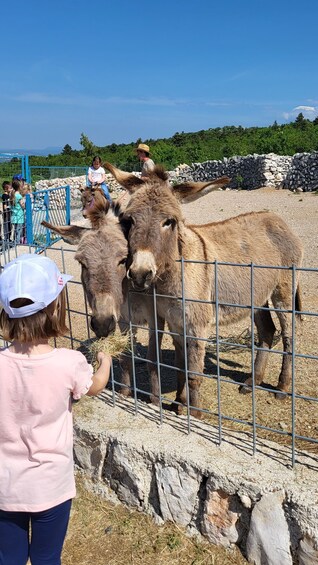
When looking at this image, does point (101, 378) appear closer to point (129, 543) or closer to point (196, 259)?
point (129, 543)

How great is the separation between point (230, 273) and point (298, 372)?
140 cm

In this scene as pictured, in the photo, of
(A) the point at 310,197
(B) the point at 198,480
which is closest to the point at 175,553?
(B) the point at 198,480

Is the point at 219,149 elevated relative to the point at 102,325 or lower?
elevated

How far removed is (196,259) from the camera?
162 inches

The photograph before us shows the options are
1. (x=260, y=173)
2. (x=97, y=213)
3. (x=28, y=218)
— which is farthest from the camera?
(x=260, y=173)

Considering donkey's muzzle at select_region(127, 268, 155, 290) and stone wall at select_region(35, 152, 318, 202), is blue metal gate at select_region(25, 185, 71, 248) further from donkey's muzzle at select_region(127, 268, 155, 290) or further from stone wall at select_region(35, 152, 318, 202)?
stone wall at select_region(35, 152, 318, 202)

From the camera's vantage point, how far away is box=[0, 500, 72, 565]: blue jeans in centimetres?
222

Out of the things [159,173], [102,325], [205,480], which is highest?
[159,173]

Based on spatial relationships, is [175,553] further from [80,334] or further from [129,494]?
[80,334]

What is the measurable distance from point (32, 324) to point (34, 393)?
0.97 feet

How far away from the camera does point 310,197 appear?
22594 mm

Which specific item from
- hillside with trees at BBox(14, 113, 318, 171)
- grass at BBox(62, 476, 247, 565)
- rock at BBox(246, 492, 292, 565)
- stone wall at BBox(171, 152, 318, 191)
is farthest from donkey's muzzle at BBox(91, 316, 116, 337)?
hillside with trees at BBox(14, 113, 318, 171)

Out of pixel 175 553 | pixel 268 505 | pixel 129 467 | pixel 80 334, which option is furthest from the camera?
pixel 80 334

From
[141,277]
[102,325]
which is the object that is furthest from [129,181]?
[102,325]
